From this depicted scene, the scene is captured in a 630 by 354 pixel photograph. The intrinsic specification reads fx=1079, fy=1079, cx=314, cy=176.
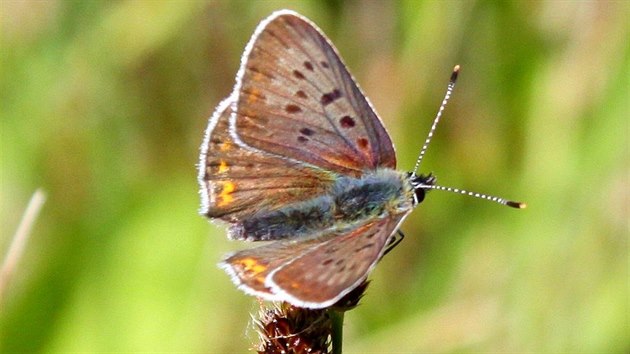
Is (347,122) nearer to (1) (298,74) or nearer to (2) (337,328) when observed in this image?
(1) (298,74)

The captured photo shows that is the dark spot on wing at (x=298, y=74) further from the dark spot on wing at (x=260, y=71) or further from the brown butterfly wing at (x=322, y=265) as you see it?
the brown butterfly wing at (x=322, y=265)

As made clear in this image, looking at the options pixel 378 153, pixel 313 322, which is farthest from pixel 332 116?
pixel 313 322

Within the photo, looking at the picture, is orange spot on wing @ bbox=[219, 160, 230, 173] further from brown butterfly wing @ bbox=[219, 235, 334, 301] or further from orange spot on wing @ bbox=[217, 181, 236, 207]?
brown butterfly wing @ bbox=[219, 235, 334, 301]

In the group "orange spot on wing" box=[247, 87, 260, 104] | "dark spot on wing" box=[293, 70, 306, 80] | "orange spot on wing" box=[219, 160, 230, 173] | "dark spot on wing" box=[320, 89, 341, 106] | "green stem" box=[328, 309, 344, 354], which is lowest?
"green stem" box=[328, 309, 344, 354]

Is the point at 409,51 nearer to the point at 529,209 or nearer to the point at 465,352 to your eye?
Answer: the point at 529,209

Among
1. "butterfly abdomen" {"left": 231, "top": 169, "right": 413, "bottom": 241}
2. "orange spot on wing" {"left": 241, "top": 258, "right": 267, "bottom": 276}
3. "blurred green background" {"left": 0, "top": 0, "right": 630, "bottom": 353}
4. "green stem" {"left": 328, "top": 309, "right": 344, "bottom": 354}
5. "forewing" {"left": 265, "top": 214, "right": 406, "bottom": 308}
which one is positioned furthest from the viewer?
"blurred green background" {"left": 0, "top": 0, "right": 630, "bottom": 353}

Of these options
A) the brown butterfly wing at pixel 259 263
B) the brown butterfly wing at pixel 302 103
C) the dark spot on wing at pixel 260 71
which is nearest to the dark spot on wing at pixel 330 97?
the brown butterfly wing at pixel 302 103

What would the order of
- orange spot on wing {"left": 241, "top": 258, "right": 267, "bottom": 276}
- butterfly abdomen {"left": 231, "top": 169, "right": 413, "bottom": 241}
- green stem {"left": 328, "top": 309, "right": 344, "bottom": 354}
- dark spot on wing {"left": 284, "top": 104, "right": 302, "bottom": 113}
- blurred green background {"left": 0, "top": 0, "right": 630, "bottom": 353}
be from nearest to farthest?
orange spot on wing {"left": 241, "top": 258, "right": 267, "bottom": 276}
green stem {"left": 328, "top": 309, "right": 344, "bottom": 354}
butterfly abdomen {"left": 231, "top": 169, "right": 413, "bottom": 241}
dark spot on wing {"left": 284, "top": 104, "right": 302, "bottom": 113}
blurred green background {"left": 0, "top": 0, "right": 630, "bottom": 353}

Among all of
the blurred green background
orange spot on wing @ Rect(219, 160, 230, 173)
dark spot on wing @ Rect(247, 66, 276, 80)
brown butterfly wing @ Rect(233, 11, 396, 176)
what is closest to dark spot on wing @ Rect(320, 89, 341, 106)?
brown butterfly wing @ Rect(233, 11, 396, 176)
